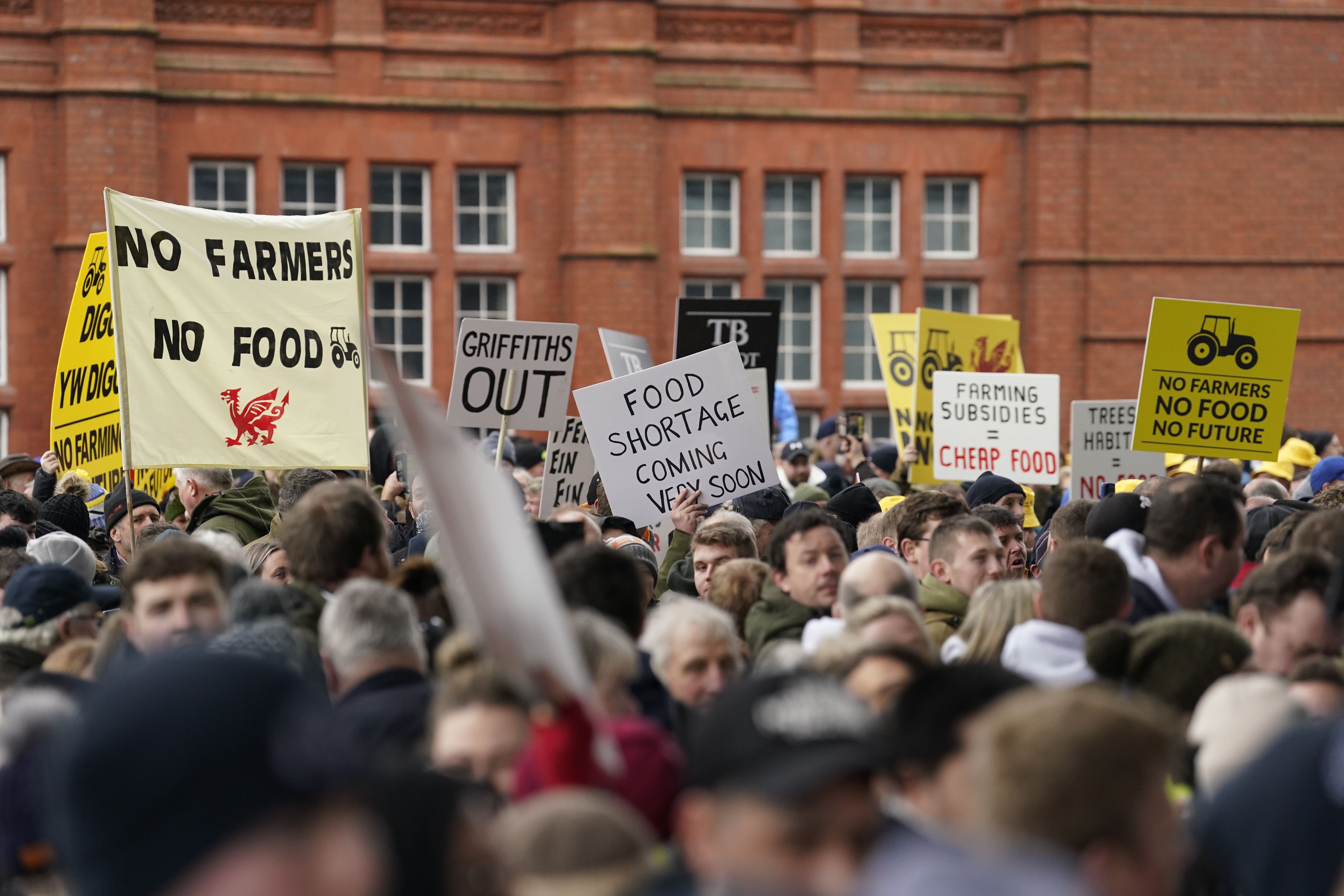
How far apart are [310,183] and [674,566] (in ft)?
55.1

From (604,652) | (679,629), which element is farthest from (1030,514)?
(604,652)

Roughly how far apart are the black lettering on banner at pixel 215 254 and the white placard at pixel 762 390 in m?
3.94

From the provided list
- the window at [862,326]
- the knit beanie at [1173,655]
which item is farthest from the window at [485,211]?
the knit beanie at [1173,655]

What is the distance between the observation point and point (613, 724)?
149 inches

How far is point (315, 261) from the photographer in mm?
9312

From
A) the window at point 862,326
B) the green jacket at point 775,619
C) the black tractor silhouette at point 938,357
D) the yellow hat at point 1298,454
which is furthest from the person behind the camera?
the window at point 862,326

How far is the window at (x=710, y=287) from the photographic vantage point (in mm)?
25672

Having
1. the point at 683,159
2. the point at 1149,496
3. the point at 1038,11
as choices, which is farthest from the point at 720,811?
the point at 1038,11

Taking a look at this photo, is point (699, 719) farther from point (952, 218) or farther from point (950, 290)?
point (952, 218)

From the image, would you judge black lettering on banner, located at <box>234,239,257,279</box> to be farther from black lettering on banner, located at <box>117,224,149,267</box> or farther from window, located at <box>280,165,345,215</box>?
window, located at <box>280,165,345,215</box>

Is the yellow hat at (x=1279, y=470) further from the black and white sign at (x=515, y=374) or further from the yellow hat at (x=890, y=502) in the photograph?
the black and white sign at (x=515, y=374)


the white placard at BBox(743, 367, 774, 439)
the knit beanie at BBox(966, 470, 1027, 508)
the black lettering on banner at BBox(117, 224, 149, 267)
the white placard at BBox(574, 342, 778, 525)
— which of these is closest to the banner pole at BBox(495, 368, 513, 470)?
the white placard at BBox(574, 342, 778, 525)

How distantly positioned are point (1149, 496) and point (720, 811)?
6427mm

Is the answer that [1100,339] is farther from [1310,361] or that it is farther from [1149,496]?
[1149,496]
